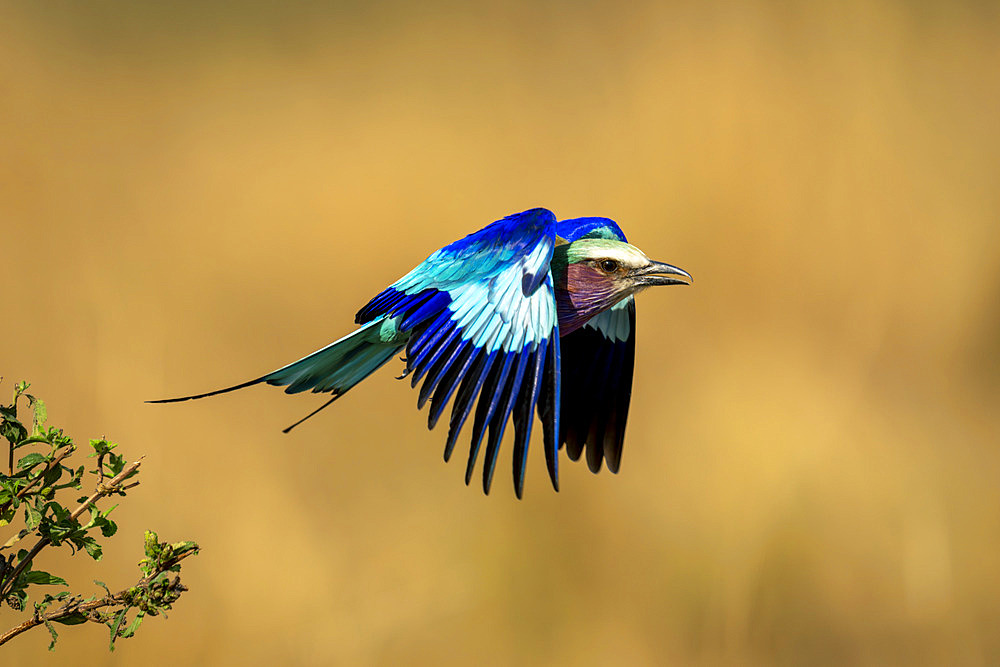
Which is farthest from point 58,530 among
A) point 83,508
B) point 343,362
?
point 343,362

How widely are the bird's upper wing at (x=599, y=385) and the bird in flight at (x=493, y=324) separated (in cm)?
2

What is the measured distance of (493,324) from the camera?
62 centimetres

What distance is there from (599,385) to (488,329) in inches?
8.6

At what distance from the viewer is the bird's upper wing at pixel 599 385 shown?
798 millimetres

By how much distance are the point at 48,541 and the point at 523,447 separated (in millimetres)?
286

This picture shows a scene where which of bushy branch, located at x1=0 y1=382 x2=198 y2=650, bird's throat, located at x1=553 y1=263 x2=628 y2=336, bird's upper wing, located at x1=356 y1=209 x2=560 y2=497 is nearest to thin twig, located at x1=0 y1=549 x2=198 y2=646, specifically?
bushy branch, located at x1=0 y1=382 x2=198 y2=650

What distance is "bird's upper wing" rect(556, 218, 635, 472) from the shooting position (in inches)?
31.3

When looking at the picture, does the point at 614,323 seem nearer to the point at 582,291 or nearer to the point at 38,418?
the point at 582,291

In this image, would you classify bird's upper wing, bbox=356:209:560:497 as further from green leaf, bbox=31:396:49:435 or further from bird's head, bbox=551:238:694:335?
green leaf, bbox=31:396:49:435

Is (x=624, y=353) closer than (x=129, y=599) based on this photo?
No

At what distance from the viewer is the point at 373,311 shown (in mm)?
664

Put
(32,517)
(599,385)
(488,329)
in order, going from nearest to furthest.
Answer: (32,517), (488,329), (599,385)

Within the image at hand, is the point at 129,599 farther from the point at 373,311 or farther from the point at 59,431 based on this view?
the point at 373,311

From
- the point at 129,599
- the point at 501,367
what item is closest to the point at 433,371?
the point at 501,367
